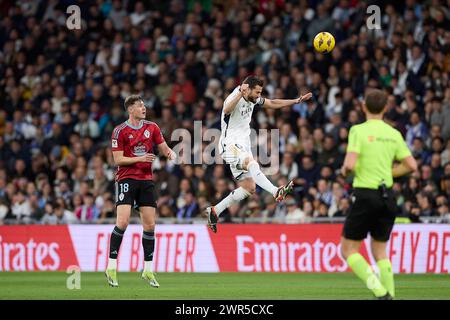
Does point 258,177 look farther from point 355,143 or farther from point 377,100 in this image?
point 377,100

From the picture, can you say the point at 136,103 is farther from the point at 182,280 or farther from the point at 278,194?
the point at 182,280

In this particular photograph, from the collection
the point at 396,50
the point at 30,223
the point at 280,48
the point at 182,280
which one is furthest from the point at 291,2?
the point at 182,280

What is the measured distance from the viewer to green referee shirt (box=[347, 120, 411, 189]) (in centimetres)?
1089

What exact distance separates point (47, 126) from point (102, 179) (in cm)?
335

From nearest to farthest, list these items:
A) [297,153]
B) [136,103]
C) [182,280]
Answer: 1. [136,103]
2. [182,280]
3. [297,153]

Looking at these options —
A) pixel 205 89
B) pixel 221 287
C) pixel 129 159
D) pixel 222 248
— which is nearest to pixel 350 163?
pixel 129 159

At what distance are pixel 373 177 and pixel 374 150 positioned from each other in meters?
0.29

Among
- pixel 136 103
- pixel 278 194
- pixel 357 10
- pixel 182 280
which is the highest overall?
pixel 357 10

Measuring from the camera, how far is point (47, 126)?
85.7 ft

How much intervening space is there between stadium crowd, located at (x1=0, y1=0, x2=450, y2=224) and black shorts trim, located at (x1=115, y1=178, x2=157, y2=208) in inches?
242

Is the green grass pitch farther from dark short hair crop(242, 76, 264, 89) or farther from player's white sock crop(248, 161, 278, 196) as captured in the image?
dark short hair crop(242, 76, 264, 89)

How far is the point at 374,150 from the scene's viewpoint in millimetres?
10938

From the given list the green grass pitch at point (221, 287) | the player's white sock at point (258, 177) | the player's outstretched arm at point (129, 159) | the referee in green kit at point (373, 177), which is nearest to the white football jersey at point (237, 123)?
the player's white sock at point (258, 177)

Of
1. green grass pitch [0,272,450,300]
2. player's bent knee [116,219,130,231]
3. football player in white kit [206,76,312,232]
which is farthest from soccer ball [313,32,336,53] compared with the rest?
player's bent knee [116,219,130,231]
